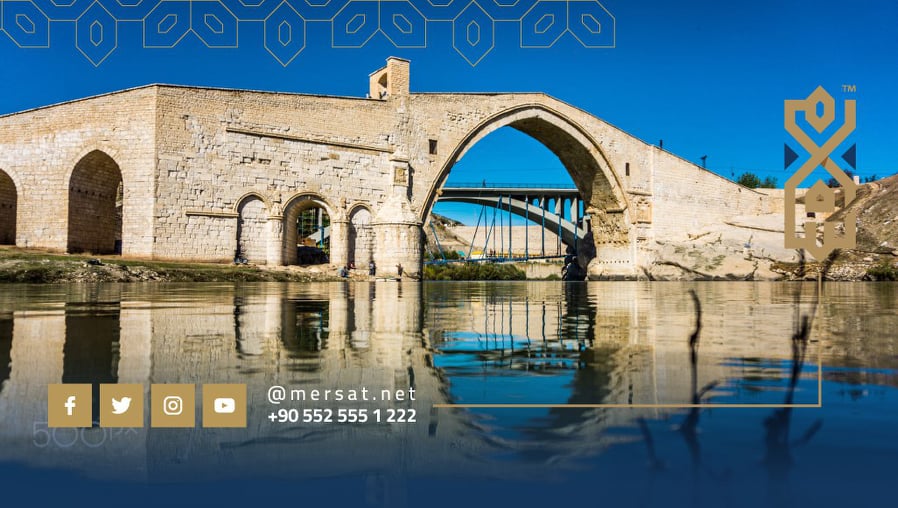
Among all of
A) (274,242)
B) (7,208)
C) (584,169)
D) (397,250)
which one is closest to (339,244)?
(397,250)

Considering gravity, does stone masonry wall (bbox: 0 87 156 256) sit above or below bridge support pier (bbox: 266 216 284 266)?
above

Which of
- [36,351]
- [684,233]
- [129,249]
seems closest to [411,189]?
[129,249]

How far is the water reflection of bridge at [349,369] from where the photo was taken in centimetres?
133

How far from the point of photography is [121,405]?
1562mm

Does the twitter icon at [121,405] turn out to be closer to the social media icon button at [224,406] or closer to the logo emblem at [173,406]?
the logo emblem at [173,406]

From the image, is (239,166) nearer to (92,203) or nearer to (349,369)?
(92,203)

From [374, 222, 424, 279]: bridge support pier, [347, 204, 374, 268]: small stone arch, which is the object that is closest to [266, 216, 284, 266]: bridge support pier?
[347, 204, 374, 268]: small stone arch

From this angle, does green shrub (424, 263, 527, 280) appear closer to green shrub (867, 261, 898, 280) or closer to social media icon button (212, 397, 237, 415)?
green shrub (867, 261, 898, 280)

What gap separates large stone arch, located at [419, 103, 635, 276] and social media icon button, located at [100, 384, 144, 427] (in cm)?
2132

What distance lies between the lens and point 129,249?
1859cm

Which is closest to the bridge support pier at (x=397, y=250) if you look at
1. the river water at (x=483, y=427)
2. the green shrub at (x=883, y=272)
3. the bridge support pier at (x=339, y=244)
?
the bridge support pier at (x=339, y=244)

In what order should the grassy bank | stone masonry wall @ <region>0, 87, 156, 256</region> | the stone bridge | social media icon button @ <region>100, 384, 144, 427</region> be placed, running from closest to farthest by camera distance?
social media icon button @ <region>100, 384, 144, 427</region> < the grassy bank < stone masonry wall @ <region>0, 87, 156, 256</region> < the stone bridge

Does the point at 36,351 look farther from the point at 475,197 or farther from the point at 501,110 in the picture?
the point at 475,197

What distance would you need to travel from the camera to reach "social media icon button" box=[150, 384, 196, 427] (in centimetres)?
154
